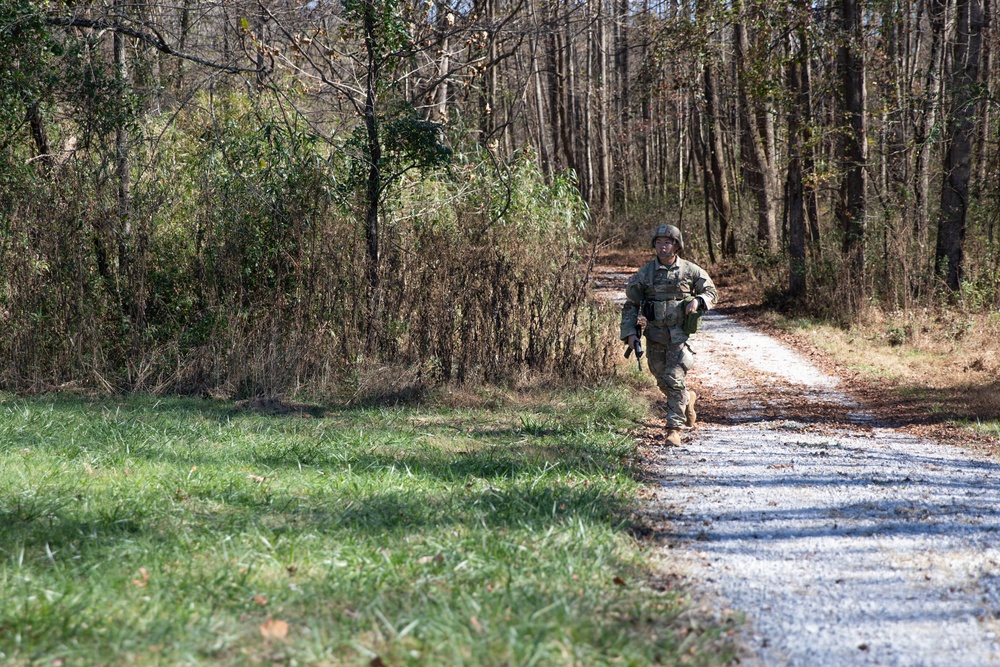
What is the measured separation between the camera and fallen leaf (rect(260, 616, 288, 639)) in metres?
3.57

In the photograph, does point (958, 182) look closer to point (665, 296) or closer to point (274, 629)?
→ point (665, 296)

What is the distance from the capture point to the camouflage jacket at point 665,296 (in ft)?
27.1

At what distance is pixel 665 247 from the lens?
812cm

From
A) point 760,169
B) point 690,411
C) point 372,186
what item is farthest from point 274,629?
point 760,169

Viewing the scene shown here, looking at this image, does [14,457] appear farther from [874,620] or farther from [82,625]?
[874,620]

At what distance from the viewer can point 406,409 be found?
9883 mm

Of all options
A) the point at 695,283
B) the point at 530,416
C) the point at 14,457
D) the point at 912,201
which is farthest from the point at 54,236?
the point at 912,201

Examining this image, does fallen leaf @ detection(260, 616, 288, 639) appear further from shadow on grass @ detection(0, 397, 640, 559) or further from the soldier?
the soldier

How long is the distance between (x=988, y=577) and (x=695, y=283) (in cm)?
422

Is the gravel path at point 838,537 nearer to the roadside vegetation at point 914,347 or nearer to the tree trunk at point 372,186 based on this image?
the roadside vegetation at point 914,347

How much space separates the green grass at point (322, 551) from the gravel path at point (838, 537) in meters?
0.39

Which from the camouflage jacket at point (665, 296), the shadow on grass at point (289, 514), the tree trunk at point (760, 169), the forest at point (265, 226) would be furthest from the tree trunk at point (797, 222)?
the shadow on grass at point (289, 514)

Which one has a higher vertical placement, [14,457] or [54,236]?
[54,236]

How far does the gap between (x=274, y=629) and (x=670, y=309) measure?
5.46 metres
